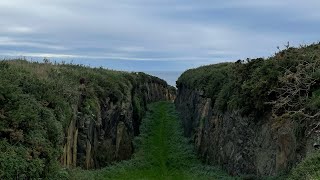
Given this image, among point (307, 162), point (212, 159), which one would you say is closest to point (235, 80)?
point (212, 159)

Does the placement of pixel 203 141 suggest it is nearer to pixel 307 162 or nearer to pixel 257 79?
pixel 257 79

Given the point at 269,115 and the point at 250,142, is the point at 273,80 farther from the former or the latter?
the point at 250,142

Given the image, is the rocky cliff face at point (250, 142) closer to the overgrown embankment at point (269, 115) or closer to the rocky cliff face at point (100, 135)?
the overgrown embankment at point (269, 115)

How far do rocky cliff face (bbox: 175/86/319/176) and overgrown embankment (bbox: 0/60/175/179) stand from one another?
234 inches

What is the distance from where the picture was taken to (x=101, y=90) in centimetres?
2908

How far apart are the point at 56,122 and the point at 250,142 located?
1029 centimetres

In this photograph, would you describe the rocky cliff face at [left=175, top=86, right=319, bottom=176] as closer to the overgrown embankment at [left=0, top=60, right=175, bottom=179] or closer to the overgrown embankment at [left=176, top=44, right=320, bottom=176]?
the overgrown embankment at [left=176, top=44, right=320, bottom=176]

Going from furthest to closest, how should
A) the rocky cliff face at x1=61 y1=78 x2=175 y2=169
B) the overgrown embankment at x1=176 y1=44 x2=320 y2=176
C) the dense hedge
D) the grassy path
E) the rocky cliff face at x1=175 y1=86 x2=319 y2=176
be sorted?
1. the grassy path
2. the rocky cliff face at x1=61 y1=78 x2=175 y2=169
3. the dense hedge
4. the rocky cliff face at x1=175 y1=86 x2=319 y2=176
5. the overgrown embankment at x1=176 y1=44 x2=320 y2=176

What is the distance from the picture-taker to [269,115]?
21.5 metres

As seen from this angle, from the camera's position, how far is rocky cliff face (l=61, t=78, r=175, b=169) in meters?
23.0

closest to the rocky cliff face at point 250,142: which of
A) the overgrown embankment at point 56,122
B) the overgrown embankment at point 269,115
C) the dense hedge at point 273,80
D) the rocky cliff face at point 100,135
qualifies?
the overgrown embankment at point 269,115

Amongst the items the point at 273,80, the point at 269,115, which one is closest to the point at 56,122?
the point at 269,115

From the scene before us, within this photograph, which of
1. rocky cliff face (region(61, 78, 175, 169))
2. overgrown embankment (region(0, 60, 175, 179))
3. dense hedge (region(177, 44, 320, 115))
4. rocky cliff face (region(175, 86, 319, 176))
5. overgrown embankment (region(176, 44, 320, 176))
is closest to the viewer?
overgrown embankment (region(0, 60, 175, 179))

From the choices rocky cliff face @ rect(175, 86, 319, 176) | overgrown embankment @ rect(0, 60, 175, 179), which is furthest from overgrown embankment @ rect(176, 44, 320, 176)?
overgrown embankment @ rect(0, 60, 175, 179)
